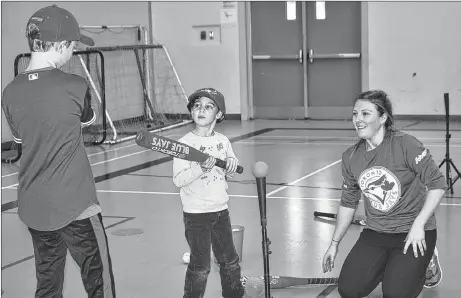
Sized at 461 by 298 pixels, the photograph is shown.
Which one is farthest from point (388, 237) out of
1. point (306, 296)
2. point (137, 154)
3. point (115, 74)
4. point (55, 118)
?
point (115, 74)

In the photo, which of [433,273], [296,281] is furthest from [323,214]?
[433,273]

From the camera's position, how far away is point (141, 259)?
5934 mm

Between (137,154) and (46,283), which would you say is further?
(137,154)

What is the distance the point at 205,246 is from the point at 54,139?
1182 millimetres

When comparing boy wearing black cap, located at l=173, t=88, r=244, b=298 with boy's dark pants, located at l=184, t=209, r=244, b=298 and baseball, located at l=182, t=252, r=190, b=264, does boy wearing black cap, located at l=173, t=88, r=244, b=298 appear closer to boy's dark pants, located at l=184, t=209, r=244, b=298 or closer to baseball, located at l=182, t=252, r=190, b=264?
boy's dark pants, located at l=184, t=209, r=244, b=298

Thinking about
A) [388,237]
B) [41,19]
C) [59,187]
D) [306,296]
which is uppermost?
[41,19]

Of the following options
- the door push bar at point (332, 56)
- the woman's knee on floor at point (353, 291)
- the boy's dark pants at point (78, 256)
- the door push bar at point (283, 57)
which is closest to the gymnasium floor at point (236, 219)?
the woman's knee on floor at point (353, 291)

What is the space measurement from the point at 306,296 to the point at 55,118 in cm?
218

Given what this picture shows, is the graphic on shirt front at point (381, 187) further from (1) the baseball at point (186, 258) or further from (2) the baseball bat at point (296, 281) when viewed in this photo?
(1) the baseball at point (186, 258)

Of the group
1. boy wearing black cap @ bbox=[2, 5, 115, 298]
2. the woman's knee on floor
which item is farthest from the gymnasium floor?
boy wearing black cap @ bbox=[2, 5, 115, 298]

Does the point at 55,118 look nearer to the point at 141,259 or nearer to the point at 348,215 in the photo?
the point at 348,215

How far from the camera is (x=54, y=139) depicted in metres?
3.58

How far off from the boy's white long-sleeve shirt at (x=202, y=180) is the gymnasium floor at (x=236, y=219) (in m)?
0.89

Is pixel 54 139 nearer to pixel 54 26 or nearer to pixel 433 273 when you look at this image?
pixel 54 26
